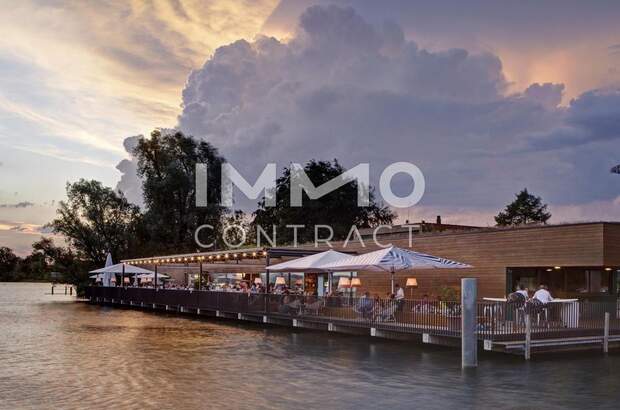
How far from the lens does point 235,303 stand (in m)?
33.4

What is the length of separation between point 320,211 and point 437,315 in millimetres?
53504

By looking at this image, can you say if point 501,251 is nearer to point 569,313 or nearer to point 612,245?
point 612,245

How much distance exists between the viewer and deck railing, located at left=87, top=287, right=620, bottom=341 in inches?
747

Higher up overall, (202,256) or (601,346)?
(202,256)

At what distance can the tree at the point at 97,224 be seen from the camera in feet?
235

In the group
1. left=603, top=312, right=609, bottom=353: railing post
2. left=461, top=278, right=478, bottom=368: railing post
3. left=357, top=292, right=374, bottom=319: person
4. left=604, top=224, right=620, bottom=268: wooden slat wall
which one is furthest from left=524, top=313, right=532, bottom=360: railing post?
left=357, top=292, right=374, bottom=319: person

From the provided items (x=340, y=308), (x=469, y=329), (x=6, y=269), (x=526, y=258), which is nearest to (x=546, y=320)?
(x=469, y=329)

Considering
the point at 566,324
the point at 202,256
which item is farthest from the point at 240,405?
the point at 202,256

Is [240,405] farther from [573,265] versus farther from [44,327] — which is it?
[44,327]

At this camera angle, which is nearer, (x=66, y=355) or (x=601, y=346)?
(x=66, y=355)

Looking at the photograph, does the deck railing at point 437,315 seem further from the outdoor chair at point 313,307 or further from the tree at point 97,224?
the tree at point 97,224

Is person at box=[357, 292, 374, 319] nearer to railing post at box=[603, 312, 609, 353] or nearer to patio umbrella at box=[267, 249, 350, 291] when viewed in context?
patio umbrella at box=[267, 249, 350, 291]

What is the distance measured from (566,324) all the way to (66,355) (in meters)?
14.2

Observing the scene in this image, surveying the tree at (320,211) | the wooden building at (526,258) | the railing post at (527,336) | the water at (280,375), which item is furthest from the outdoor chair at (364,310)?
the tree at (320,211)
